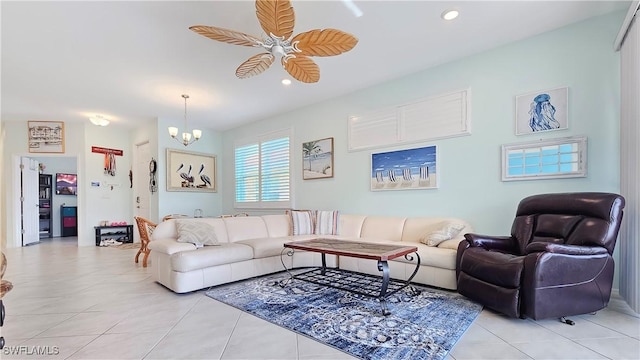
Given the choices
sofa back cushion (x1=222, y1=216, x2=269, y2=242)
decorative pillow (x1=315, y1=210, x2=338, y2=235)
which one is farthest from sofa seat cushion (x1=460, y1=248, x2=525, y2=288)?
sofa back cushion (x1=222, y1=216, x2=269, y2=242)

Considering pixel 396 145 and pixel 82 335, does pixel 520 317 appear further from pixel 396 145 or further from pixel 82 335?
pixel 82 335

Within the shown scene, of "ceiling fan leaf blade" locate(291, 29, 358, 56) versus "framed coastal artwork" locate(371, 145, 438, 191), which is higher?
"ceiling fan leaf blade" locate(291, 29, 358, 56)

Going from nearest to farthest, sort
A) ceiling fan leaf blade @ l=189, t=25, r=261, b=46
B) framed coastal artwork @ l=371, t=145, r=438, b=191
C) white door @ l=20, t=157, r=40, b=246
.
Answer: ceiling fan leaf blade @ l=189, t=25, r=261, b=46
framed coastal artwork @ l=371, t=145, r=438, b=191
white door @ l=20, t=157, r=40, b=246

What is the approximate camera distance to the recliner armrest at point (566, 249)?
97.9 inches

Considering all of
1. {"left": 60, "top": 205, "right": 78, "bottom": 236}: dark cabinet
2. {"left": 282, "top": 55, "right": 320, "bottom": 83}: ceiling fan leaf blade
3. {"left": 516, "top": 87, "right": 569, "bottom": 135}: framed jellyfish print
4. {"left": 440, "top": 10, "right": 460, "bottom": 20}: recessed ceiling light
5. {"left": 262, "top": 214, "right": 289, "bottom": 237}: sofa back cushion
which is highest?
{"left": 440, "top": 10, "right": 460, "bottom": 20}: recessed ceiling light

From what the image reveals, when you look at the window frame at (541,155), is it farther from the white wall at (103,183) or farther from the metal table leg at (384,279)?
the white wall at (103,183)

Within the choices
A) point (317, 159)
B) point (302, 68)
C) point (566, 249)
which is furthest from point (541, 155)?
point (317, 159)

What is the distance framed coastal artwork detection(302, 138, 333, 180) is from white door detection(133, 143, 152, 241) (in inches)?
146

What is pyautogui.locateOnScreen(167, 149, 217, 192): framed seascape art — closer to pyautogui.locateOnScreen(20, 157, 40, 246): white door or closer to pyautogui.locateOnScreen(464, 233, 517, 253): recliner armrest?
pyautogui.locateOnScreen(20, 157, 40, 246): white door

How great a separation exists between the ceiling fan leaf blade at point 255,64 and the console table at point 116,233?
6.01 meters

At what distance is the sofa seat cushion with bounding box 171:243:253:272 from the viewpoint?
3357mm

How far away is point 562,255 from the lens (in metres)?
2.48

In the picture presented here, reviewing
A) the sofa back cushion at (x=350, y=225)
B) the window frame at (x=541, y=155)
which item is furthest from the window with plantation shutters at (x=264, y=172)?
the window frame at (x=541, y=155)

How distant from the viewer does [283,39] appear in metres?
2.71
